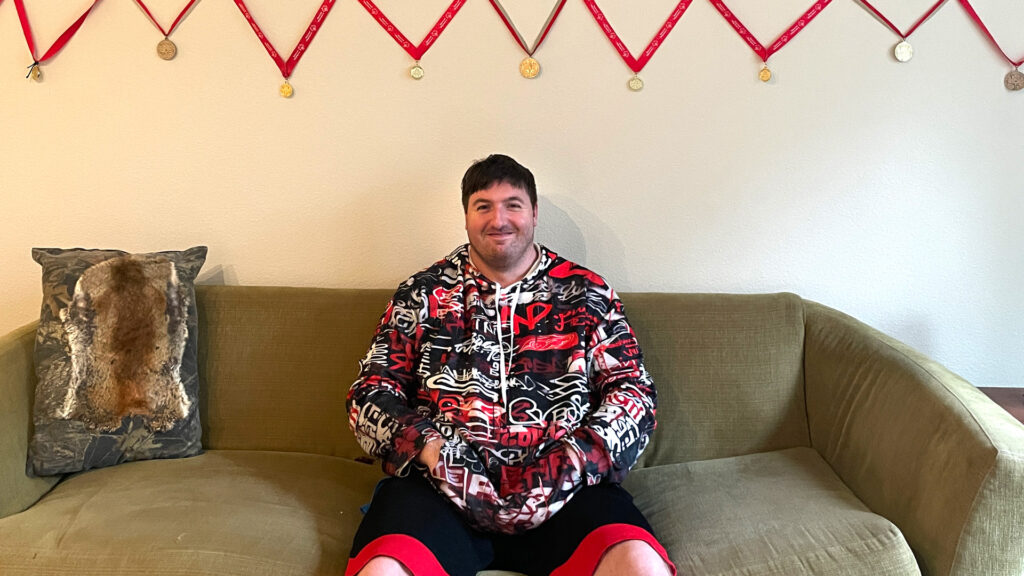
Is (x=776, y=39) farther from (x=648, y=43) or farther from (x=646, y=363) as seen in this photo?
(x=646, y=363)

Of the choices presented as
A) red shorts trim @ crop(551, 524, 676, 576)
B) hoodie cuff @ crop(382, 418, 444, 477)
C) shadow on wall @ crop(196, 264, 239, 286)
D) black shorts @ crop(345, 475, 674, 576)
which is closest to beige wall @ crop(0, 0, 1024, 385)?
shadow on wall @ crop(196, 264, 239, 286)

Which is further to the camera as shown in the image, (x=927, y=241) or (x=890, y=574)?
(x=927, y=241)

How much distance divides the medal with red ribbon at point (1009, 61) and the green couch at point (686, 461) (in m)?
0.85

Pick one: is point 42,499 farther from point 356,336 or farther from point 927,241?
point 927,241

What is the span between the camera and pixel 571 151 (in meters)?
2.17

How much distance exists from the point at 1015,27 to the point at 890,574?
1.62 metres

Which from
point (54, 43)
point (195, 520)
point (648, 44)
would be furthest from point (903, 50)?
point (54, 43)

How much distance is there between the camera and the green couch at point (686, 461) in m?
1.44

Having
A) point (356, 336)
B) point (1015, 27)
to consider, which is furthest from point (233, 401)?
point (1015, 27)

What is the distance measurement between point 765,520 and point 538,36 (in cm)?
139

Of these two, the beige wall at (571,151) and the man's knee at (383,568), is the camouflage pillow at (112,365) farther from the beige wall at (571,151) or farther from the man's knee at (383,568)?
the man's knee at (383,568)

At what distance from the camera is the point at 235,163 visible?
86.0 inches

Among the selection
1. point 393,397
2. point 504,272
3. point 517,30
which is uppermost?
point 517,30

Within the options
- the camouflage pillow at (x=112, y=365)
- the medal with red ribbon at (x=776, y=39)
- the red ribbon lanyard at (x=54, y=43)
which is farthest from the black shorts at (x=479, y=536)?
the red ribbon lanyard at (x=54, y=43)
